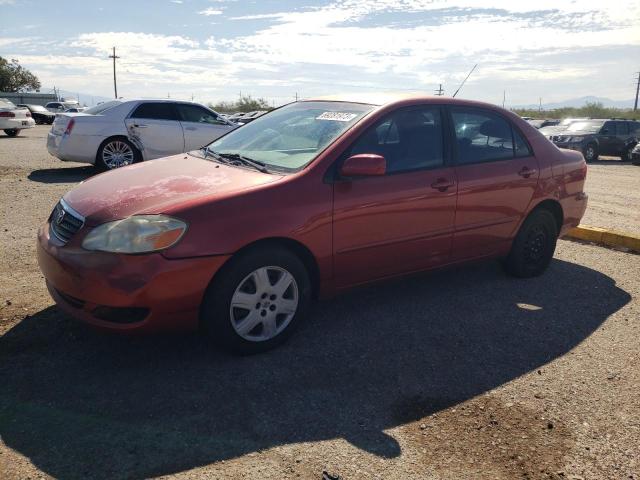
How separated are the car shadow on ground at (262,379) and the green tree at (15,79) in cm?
7209

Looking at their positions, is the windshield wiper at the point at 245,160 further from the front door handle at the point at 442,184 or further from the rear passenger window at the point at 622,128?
the rear passenger window at the point at 622,128

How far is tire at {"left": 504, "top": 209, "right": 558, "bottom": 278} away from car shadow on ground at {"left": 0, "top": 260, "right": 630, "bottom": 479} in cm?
57

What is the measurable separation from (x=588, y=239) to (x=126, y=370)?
18.4ft

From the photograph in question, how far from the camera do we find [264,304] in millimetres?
3615

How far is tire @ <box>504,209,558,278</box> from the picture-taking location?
206 inches

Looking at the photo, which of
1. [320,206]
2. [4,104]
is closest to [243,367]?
[320,206]

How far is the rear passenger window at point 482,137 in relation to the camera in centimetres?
468

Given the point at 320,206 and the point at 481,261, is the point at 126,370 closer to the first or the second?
the point at 320,206

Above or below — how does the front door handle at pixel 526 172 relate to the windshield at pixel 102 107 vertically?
below

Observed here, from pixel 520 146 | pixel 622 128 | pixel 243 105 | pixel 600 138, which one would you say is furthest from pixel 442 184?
pixel 243 105

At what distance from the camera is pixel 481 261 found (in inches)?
195

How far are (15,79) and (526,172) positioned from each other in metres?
73.8

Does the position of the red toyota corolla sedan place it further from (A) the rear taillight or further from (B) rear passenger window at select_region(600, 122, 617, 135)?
(B) rear passenger window at select_region(600, 122, 617, 135)

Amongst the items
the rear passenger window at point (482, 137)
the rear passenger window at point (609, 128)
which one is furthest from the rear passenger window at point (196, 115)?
the rear passenger window at point (609, 128)
